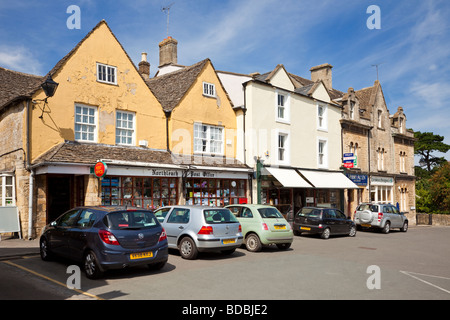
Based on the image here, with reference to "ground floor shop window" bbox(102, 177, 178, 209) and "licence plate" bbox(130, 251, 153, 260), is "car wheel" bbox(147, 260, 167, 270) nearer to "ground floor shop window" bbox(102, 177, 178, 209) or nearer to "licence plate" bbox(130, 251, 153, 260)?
"licence plate" bbox(130, 251, 153, 260)

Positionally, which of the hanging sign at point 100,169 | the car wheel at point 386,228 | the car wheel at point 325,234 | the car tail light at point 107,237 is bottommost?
the car wheel at point 386,228

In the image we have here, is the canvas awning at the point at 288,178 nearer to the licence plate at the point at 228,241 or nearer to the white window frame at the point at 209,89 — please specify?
the white window frame at the point at 209,89

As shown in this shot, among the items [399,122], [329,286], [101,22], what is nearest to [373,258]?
[329,286]

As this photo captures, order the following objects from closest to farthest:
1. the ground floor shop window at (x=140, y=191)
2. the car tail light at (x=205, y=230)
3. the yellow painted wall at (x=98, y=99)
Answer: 1. the car tail light at (x=205, y=230)
2. the yellow painted wall at (x=98, y=99)
3. the ground floor shop window at (x=140, y=191)

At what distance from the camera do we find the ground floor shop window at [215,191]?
19547 mm

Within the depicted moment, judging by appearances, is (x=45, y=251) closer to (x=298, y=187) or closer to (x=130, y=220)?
(x=130, y=220)

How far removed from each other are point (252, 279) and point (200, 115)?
13.0 meters

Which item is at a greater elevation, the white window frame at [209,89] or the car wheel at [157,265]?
the white window frame at [209,89]

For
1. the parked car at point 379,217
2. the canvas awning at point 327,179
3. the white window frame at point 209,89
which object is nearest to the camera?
the white window frame at point 209,89

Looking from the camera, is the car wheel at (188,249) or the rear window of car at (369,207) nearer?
the car wheel at (188,249)

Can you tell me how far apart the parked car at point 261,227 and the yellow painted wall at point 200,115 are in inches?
264

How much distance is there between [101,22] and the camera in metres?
17.2

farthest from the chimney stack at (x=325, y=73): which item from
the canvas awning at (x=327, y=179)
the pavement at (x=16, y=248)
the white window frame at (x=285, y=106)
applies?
the pavement at (x=16, y=248)

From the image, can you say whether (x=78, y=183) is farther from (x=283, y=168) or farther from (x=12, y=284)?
(x=283, y=168)
